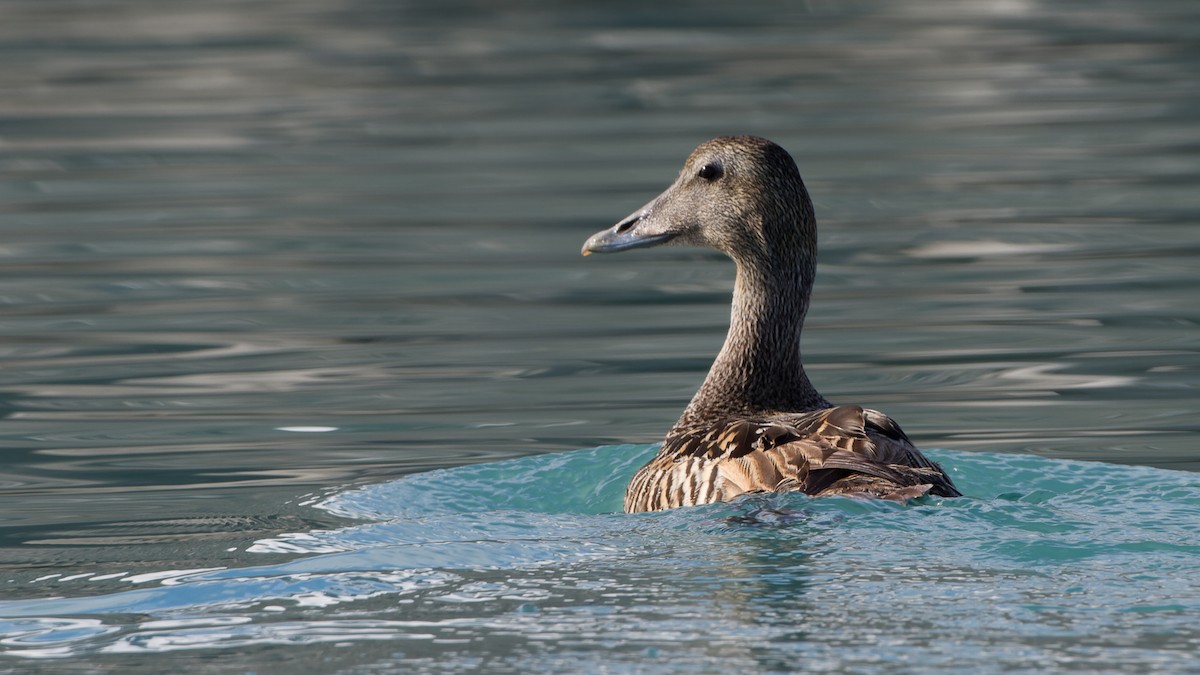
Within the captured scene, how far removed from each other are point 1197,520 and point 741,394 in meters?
2.06

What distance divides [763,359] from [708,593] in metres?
2.60

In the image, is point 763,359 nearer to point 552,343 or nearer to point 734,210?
point 734,210

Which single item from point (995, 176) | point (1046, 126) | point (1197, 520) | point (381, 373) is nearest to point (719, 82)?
point (1046, 126)

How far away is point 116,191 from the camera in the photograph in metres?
16.7

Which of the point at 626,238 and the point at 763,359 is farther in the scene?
the point at 626,238

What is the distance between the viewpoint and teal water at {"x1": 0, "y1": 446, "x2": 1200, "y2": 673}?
19.2ft

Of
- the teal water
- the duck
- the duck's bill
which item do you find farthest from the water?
the duck's bill

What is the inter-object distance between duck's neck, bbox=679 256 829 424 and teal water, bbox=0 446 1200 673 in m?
1.02

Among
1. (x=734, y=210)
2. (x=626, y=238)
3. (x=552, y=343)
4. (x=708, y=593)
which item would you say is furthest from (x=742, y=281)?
(x=708, y=593)

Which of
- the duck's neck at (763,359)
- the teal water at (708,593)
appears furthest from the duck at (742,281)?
the teal water at (708,593)

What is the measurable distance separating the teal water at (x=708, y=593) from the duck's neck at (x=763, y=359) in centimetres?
102

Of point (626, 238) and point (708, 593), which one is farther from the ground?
point (626, 238)

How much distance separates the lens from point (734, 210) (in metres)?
9.09

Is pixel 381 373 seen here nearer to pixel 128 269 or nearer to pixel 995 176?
pixel 128 269
